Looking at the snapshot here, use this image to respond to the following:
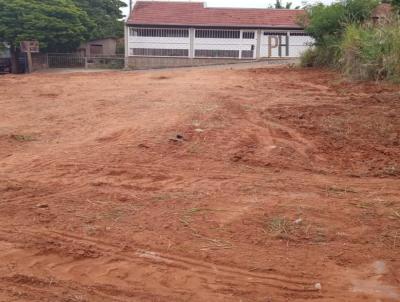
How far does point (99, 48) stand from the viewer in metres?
33.4

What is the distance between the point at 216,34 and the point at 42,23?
10.4 meters

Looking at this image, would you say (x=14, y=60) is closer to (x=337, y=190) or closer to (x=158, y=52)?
(x=158, y=52)

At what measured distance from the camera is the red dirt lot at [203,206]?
3.14 m

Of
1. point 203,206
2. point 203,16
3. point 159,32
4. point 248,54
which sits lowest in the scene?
point 203,206

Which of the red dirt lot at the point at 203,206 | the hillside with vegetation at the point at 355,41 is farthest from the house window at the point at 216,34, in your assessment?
the red dirt lot at the point at 203,206

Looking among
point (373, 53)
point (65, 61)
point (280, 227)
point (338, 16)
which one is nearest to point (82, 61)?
point (65, 61)

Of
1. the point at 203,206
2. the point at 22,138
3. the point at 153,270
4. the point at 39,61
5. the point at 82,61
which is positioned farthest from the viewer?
the point at 82,61

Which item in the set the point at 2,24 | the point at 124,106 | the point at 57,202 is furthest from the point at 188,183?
the point at 2,24

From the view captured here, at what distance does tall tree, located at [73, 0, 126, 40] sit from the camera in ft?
106

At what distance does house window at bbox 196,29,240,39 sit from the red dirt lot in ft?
70.9

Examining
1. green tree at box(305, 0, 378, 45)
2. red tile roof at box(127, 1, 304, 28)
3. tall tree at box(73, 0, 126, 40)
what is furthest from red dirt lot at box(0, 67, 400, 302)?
tall tree at box(73, 0, 126, 40)

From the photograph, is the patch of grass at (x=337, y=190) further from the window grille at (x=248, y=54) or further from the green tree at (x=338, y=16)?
the window grille at (x=248, y=54)

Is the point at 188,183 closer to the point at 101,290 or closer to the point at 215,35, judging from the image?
the point at 101,290

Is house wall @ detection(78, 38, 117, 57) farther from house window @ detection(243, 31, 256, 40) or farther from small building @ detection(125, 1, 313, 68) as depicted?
house window @ detection(243, 31, 256, 40)
